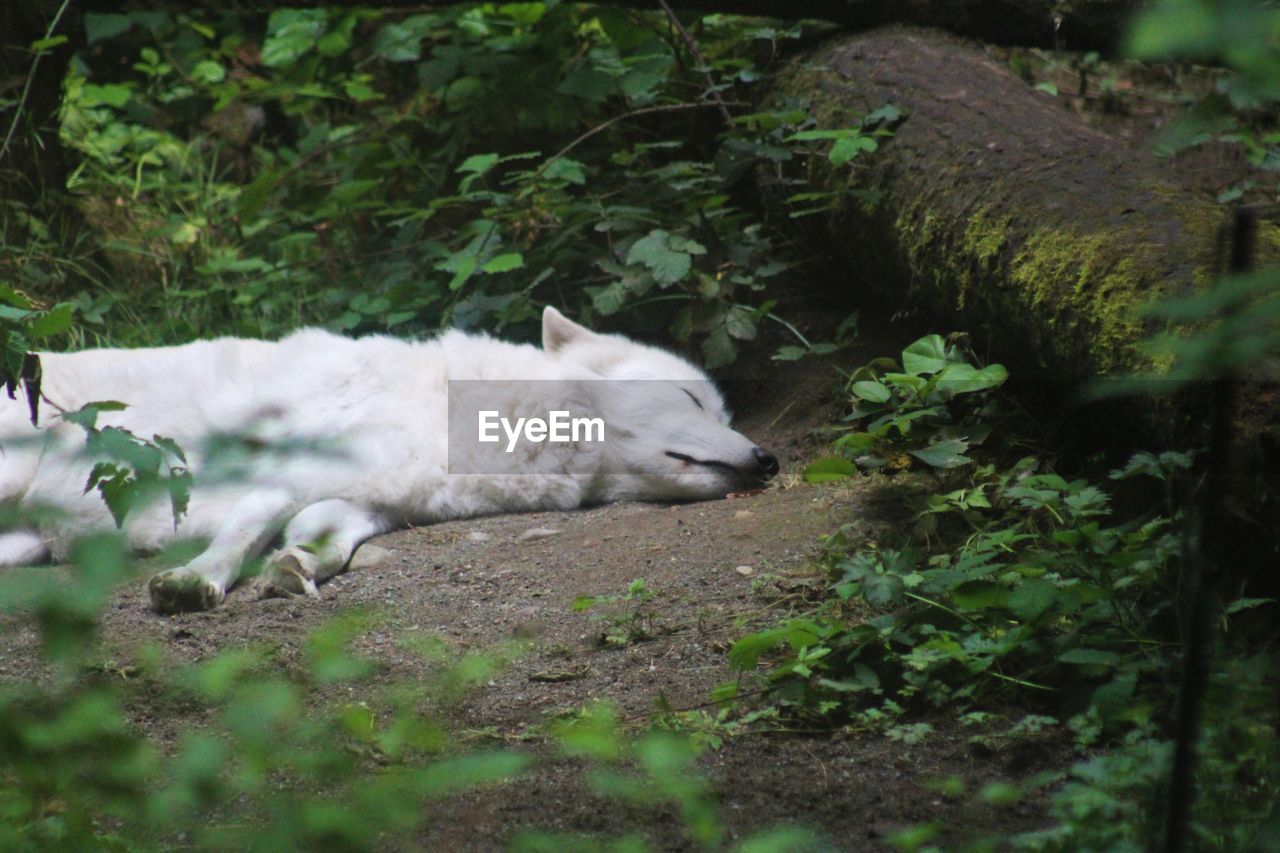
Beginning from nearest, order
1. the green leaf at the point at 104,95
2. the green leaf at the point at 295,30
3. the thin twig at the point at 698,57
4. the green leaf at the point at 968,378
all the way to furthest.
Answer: the green leaf at the point at 968,378 < the thin twig at the point at 698,57 < the green leaf at the point at 295,30 < the green leaf at the point at 104,95

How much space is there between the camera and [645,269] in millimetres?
5188

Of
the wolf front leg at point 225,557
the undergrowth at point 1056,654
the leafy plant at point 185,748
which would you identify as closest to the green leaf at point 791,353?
the undergrowth at point 1056,654

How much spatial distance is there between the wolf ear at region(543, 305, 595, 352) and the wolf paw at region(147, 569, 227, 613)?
1.96 metres

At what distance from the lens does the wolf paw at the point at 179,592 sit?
3285mm

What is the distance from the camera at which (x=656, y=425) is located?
4.54 meters

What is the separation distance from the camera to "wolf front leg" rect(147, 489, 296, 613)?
3303 millimetres

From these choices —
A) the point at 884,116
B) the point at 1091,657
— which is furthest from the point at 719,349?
the point at 1091,657

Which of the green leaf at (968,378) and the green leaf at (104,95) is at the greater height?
the green leaf at (104,95)

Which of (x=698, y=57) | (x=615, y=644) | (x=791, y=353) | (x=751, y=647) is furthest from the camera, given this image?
(x=698, y=57)

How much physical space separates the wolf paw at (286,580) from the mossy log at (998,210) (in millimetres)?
2443

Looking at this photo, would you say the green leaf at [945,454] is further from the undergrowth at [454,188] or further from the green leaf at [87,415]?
the green leaf at [87,415]

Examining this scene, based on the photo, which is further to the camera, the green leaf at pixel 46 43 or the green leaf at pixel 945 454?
the green leaf at pixel 46 43

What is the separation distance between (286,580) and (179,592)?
12.7 inches

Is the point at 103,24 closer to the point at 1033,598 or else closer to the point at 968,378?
the point at 968,378
